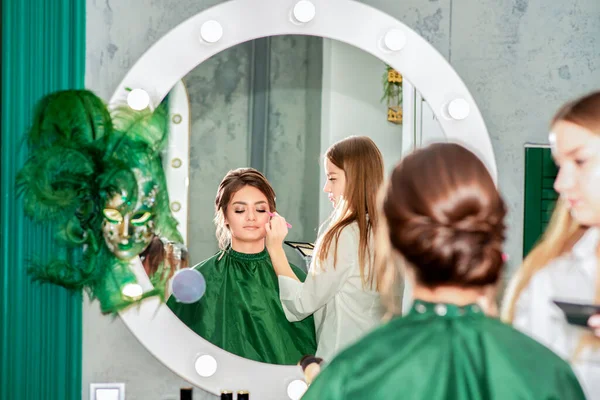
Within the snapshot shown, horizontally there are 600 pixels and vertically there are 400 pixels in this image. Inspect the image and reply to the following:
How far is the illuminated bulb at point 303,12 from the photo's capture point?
157 centimetres

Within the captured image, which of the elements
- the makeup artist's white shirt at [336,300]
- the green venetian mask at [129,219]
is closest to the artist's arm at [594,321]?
the makeup artist's white shirt at [336,300]

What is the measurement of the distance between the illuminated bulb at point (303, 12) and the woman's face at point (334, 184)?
0.29m

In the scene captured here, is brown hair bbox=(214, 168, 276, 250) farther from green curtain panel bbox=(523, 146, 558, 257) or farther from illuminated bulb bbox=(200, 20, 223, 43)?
green curtain panel bbox=(523, 146, 558, 257)

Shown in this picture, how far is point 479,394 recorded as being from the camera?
900 mm

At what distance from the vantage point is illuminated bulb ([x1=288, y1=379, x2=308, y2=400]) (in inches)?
62.2

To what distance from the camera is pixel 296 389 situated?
5.19 feet

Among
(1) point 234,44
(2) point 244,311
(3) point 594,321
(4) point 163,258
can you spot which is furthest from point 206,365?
(3) point 594,321

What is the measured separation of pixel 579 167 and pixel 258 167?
2.03ft

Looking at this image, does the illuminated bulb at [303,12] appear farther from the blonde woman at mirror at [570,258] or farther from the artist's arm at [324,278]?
the blonde woman at mirror at [570,258]

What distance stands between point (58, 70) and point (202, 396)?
71cm

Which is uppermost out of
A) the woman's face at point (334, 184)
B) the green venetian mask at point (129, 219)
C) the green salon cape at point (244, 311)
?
the woman's face at point (334, 184)

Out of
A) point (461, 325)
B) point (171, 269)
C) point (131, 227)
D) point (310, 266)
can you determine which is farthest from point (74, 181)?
point (461, 325)

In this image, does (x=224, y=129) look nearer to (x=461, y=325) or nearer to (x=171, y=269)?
(x=171, y=269)

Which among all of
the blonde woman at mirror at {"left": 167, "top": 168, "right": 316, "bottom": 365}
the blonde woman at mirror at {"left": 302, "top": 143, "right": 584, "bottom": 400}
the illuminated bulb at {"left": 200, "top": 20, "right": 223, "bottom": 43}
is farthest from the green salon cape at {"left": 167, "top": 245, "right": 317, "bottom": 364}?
the blonde woman at mirror at {"left": 302, "top": 143, "right": 584, "bottom": 400}
